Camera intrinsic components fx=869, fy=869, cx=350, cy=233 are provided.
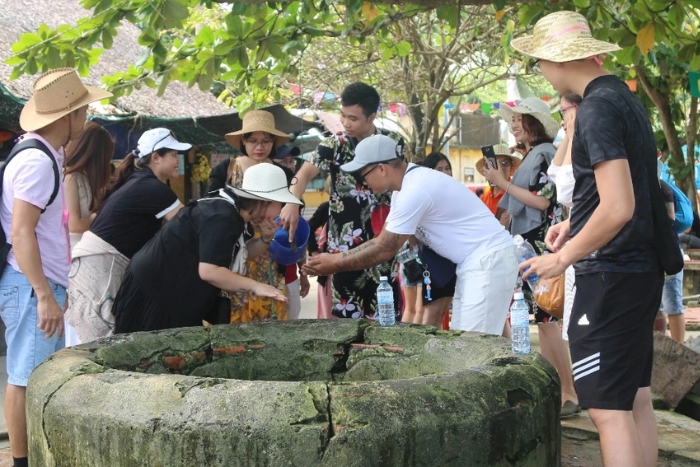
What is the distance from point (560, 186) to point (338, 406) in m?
2.28

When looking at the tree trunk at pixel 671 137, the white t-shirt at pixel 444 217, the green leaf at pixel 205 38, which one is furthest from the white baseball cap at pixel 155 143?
the tree trunk at pixel 671 137

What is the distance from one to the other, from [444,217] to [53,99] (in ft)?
A: 6.47

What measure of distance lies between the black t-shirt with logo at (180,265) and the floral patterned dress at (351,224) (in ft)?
4.12

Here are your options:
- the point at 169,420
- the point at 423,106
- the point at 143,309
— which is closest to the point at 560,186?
the point at 143,309

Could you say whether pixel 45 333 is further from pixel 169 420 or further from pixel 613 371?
pixel 613 371

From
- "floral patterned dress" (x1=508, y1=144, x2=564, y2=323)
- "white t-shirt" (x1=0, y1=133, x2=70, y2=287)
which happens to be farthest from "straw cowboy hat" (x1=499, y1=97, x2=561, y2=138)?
"white t-shirt" (x1=0, y1=133, x2=70, y2=287)

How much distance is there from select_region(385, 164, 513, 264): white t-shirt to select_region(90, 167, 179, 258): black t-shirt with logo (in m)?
1.23

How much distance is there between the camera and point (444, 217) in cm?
432

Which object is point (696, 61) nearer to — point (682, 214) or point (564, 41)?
point (682, 214)

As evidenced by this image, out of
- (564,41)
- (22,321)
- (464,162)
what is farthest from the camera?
(464,162)

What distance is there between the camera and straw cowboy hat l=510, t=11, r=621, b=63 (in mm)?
3248

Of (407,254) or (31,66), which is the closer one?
(407,254)

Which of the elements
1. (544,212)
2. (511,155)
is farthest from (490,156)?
(511,155)

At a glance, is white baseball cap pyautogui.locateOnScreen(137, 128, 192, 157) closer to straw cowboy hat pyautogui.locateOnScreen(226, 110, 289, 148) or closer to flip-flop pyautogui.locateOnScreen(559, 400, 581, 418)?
straw cowboy hat pyautogui.locateOnScreen(226, 110, 289, 148)
